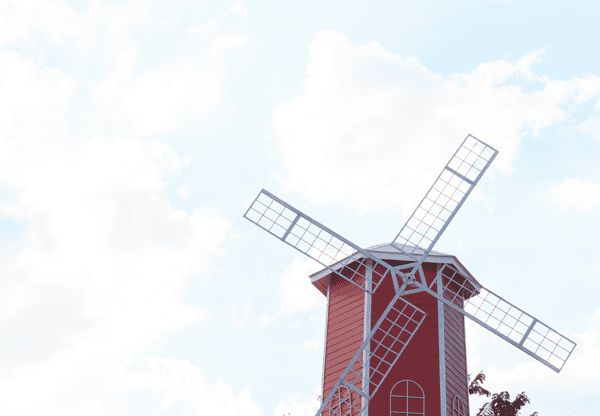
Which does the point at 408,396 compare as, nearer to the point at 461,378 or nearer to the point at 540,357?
the point at 461,378

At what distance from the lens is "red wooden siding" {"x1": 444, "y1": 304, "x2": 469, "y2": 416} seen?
16562 millimetres

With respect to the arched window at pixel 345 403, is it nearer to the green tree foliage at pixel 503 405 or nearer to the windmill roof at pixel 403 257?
the windmill roof at pixel 403 257

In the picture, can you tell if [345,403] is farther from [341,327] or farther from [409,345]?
[409,345]

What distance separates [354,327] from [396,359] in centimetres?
160

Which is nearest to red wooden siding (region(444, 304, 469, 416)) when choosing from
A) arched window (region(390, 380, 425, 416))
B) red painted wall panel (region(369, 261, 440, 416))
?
red painted wall panel (region(369, 261, 440, 416))

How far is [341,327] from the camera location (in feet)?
57.7

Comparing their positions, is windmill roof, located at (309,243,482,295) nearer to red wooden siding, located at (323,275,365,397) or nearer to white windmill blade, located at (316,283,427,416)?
red wooden siding, located at (323,275,365,397)

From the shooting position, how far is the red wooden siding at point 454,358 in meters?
16.6

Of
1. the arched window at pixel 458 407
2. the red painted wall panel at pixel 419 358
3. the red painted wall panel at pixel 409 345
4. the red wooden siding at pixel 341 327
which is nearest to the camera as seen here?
the red painted wall panel at pixel 419 358

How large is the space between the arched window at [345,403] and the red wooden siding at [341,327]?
406 millimetres

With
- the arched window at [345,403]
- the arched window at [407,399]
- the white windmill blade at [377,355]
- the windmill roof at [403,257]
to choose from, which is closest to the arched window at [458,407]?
the arched window at [407,399]

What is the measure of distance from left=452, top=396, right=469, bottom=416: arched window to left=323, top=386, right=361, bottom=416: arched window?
2.44 meters

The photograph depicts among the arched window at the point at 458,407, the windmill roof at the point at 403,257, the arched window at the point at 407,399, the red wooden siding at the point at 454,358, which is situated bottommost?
the arched window at the point at 407,399

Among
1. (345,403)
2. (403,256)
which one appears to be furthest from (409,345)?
(403,256)
